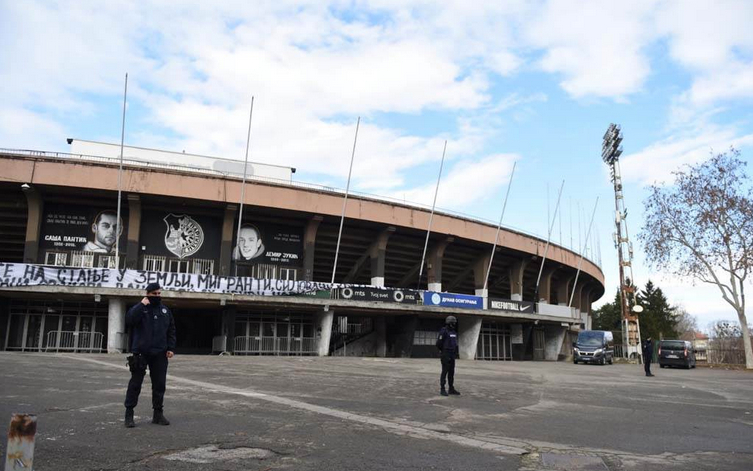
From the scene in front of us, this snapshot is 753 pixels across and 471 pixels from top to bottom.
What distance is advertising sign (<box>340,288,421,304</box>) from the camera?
32.0 meters

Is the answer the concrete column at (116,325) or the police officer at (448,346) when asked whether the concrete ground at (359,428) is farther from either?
the concrete column at (116,325)

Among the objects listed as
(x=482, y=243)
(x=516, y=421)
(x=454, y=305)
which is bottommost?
(x=516, y=421)

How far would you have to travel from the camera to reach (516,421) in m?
8.85

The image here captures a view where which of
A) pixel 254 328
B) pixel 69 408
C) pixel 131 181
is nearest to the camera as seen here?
pixel 69 408

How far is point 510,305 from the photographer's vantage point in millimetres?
39031

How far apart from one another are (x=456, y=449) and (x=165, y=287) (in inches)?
944

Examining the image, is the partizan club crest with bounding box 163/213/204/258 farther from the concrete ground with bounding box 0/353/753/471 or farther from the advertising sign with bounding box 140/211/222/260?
the concrete ground with bounding box 0/353/753/471

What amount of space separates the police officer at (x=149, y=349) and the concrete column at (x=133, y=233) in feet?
85.1

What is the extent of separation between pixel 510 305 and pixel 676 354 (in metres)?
10.7

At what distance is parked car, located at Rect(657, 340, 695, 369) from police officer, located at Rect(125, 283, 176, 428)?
35.3 m

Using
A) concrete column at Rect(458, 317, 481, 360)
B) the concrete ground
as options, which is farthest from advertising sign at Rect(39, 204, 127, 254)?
concrete column at Rect(458, 317, 481, 360)

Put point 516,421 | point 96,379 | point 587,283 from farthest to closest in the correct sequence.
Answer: point 587,283 → point 96,379 → point 516,421

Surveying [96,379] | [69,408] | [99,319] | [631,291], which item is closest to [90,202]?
[99,319]

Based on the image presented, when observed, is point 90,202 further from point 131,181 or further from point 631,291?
point 631,291
